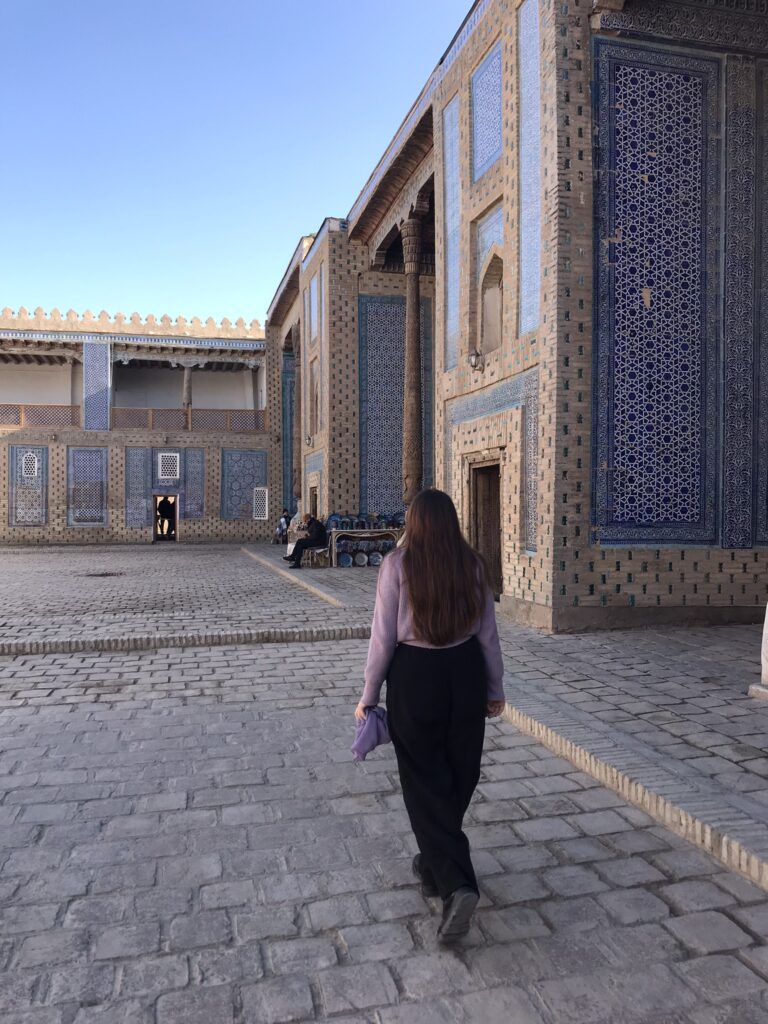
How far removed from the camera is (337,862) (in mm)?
2625

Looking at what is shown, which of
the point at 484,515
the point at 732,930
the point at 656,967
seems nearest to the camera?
the point at 656,967

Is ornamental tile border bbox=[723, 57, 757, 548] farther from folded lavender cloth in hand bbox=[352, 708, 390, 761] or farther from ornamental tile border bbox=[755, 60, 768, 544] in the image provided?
folded lavender cloth in hand bbox=[352, 708, 390, 761]

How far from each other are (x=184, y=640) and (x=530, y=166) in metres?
5.40

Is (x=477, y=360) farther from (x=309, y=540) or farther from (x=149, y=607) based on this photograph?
(x=309, y=540)

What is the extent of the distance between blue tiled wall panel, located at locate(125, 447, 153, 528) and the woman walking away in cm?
2316

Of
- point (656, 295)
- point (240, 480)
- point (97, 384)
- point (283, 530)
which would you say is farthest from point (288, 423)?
point (656, 295)

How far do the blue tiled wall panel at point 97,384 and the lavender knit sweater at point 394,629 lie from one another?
78.1ft

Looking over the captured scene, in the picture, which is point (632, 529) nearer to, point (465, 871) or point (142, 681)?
point (142, 681)

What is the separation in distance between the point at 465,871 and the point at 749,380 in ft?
20.9

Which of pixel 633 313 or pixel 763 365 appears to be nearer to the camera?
pixel 633 313

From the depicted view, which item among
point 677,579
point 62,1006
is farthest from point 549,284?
point 62,1006

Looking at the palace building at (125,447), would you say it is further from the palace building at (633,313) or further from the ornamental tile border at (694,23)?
the ornamental tile border at (694,23)

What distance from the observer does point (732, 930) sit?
220cm

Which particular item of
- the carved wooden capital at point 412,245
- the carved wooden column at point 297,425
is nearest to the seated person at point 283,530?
the carved wooden column at point 297,425
